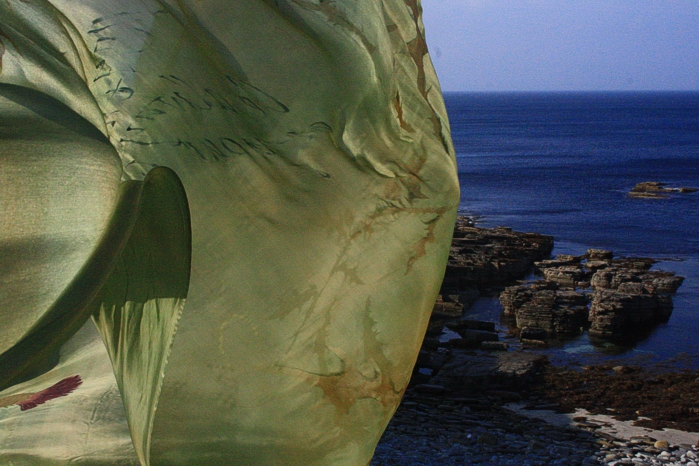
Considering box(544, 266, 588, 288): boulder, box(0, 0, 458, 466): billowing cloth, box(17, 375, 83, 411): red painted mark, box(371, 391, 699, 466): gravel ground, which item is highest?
box(0, 0, 458, 466): billowing cloth

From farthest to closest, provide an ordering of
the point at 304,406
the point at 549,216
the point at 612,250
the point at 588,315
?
1. the point at 549,216
2. the point at 612,250
3. the point at 588,315
4. the point at 304,406

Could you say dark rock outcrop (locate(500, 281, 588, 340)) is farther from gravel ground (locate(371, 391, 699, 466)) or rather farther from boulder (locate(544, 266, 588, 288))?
gravel ground (locate(371, 391, 699, 466))

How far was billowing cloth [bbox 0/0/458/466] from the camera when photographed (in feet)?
3.80

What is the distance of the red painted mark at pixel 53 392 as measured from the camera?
1.55 metres

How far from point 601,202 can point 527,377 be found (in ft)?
75.9

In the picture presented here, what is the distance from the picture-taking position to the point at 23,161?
0.87 m

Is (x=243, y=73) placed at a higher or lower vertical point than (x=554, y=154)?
higher

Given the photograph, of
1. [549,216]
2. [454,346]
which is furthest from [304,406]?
[549,216]

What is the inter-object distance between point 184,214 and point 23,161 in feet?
1.05

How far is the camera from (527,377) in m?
11.8

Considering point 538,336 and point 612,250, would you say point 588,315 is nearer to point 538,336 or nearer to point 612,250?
point 538,336

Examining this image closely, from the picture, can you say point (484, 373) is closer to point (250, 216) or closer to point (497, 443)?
point (497, 443)

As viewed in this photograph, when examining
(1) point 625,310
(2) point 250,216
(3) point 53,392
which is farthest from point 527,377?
(2) point 250,216

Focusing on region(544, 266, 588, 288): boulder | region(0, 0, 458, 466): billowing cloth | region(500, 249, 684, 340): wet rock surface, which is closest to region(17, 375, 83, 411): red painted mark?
region(0, 0, 458, 466): billowing cloth
